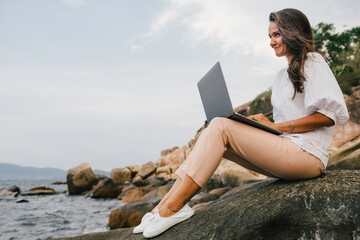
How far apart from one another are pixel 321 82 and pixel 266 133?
544 mm

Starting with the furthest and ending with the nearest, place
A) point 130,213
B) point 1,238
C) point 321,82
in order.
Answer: point 1,238 → point 130,213 → point 321,82

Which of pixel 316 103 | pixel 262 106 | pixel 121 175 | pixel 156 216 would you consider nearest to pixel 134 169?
pixel 121 175

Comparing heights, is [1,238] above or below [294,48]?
below

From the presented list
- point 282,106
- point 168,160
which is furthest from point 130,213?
point 168,160

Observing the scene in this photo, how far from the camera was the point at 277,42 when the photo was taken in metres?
2.48

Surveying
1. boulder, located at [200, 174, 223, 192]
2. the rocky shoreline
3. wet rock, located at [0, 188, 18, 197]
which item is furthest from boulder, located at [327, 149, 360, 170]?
wet rock, located at [0, 188, 18, 197]

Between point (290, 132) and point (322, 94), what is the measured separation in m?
0.37

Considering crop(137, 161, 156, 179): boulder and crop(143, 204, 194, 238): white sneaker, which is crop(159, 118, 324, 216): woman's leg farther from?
crop(137, 161, 156, 179): boulder

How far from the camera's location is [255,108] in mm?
19625

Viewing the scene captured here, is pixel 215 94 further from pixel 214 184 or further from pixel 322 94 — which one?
pixel 214 184

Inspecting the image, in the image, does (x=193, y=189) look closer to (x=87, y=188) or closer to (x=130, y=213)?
(x=130, y=213)

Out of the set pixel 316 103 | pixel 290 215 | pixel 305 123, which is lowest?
pixel 290 215

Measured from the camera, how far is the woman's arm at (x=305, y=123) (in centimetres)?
219

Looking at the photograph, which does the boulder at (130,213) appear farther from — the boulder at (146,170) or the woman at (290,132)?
the boulder at (146,170)
